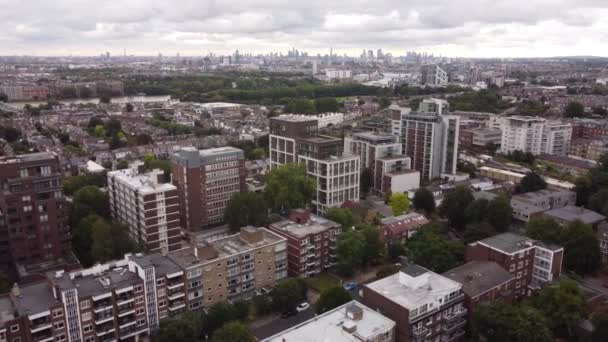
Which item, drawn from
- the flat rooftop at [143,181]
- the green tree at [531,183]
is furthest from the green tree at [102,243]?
the green tree at [531,183]

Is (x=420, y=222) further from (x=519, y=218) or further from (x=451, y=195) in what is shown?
(x=519, y=218)

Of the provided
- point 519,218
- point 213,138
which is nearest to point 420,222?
point 519,218

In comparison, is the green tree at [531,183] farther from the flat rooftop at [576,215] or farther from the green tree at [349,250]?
the green tree at [349,250]

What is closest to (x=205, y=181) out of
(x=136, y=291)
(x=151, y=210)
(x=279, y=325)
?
(x=151, y=210)

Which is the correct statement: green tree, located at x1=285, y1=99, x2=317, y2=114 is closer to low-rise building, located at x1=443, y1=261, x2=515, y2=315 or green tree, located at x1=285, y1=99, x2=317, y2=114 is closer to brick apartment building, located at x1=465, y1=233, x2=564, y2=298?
brick apartment building, located at x1=465, y1=233, x2=564, y2=298

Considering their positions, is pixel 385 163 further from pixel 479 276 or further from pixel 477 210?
pixel 479 276

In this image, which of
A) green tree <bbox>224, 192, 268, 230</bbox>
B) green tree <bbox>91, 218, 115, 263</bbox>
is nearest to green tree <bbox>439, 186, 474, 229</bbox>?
green tree <bbox>224, 192, 268, 230</bbox>

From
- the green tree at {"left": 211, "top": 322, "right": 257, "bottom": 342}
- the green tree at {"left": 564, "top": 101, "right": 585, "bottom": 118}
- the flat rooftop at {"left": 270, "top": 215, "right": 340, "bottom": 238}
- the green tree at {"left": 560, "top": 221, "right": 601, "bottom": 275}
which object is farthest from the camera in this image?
the green tree at {"left": 564, "top": 101, "right": 585, "bottom": 118}
